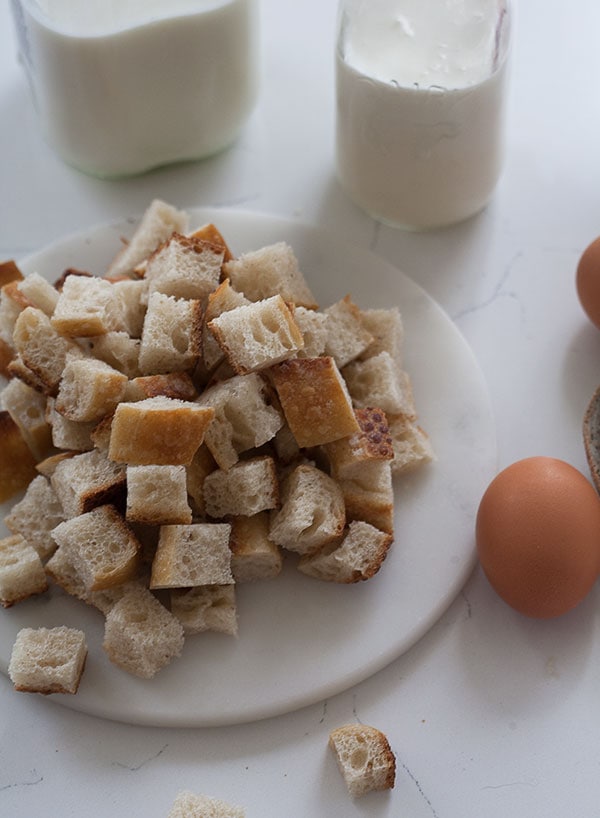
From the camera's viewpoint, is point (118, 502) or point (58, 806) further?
point (118, 502)

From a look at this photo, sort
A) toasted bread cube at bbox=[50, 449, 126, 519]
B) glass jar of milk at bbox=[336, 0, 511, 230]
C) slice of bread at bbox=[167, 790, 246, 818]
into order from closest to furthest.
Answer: slice of bread at bbox=[167, 790, 246, 818] < toasted bread cube at bbox=[50, 449, 126, 519] < glass jar of milk at bbox=[336, 0, 511, 230]

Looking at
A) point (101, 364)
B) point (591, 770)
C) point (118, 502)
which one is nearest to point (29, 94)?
point (101, 364)

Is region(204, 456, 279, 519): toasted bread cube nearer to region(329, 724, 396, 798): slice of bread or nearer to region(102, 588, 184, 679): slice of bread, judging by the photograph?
region(102, 588, 184, 679): slice of bread

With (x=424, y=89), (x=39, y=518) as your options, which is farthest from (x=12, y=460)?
(x=424, y=89)

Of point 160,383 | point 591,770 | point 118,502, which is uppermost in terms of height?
point 160,383

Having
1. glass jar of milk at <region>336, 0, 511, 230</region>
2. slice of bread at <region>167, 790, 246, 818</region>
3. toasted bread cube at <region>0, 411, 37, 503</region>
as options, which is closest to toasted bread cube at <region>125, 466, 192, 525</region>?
toasted bread cube at <region>0, 411, 37, 503</region>

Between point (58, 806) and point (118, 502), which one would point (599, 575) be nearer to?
point (118, 502)

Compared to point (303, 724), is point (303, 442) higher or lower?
higher

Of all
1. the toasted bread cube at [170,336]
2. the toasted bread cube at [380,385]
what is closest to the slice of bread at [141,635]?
the toasted bread cube at [170,336]
